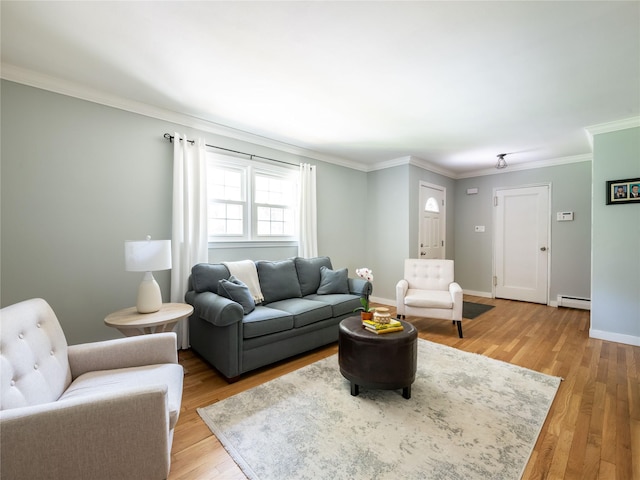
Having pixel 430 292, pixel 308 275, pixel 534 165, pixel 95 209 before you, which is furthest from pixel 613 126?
pixel 95 209

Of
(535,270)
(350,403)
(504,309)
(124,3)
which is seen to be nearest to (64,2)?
(124,3)

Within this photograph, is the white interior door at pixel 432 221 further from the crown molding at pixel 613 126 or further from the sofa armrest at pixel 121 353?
the sofa armrest at pixel 121 353

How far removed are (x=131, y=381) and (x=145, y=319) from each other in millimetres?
818

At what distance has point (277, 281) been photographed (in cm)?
327

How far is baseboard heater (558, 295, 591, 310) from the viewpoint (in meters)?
4.53

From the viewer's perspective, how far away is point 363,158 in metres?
4.80

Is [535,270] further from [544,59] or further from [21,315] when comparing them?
[21,315]

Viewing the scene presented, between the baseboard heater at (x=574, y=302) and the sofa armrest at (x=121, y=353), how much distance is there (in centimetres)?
582

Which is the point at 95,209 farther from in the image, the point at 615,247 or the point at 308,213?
the point at 615,247

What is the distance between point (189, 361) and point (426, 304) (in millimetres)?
2696

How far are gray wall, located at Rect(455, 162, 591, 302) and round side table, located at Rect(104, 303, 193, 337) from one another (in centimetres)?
543

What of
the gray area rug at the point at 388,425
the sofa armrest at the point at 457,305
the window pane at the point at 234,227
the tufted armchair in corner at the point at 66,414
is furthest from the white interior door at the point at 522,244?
the tufted armchair in corner at the point at 66,414

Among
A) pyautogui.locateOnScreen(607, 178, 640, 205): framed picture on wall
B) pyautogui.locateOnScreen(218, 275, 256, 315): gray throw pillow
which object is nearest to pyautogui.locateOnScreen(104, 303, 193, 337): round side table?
pyautogui.locateOnScreen(218, 275, 256, 315): gray throw pillow

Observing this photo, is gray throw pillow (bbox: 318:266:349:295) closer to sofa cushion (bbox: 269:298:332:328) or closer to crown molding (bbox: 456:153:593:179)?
sofa cushion (bbox: 269:298:332:328)
